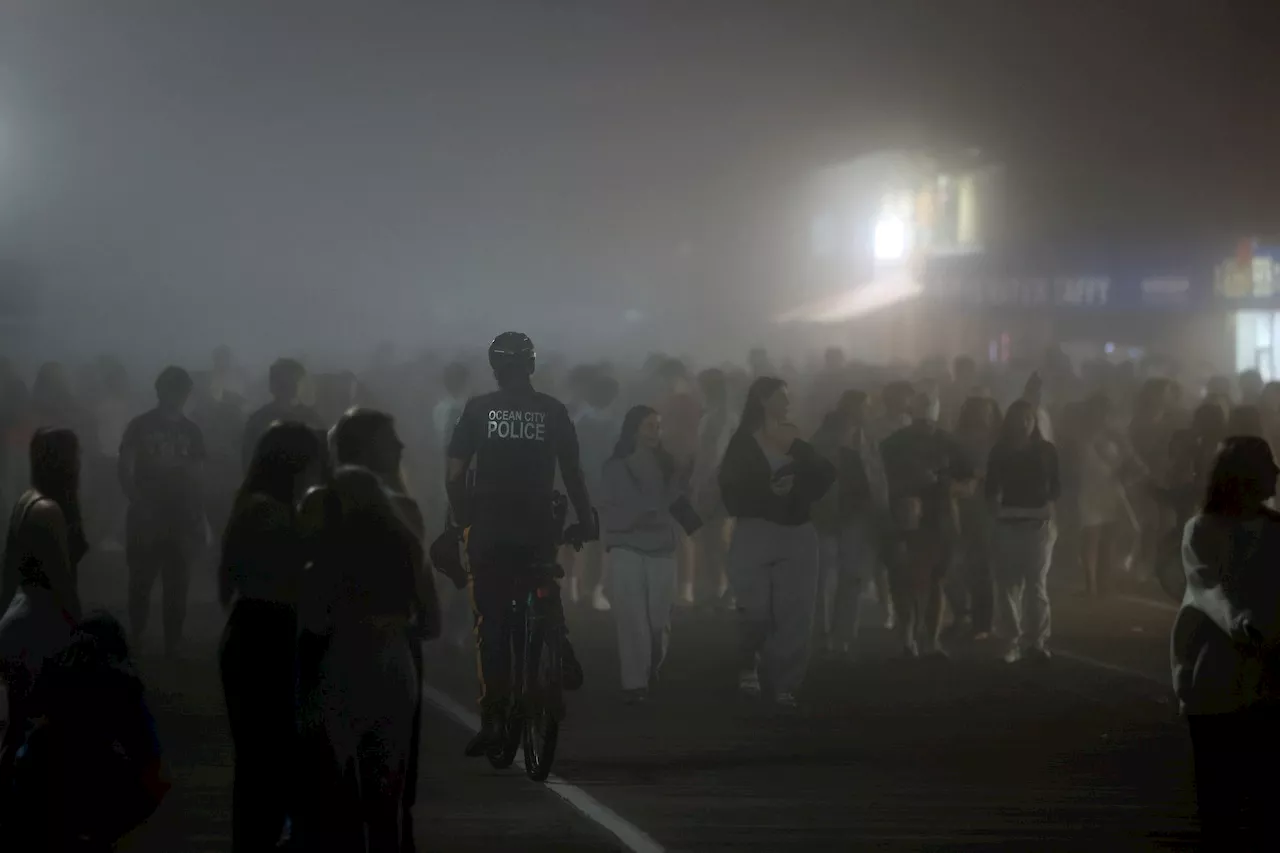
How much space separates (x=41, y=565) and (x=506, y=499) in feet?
9.35

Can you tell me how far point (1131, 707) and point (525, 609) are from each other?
448 cm

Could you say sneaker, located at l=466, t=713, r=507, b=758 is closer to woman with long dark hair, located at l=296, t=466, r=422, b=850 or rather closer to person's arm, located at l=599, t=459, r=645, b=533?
person's arm, located at l=599, t=459, r=645, b=533

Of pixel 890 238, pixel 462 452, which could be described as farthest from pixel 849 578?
pixel 890 238

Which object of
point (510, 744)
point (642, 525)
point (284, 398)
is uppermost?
point (284, 398)

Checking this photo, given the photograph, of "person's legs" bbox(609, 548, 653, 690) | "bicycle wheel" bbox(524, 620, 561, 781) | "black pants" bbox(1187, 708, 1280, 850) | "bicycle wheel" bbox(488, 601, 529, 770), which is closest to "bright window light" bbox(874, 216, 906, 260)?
"person's legs" bbox(609, 548, 653, 690)

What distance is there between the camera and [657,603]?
45.2ft

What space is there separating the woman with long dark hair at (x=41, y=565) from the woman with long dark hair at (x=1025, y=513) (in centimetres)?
821

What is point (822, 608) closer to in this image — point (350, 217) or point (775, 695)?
point (775, 695)

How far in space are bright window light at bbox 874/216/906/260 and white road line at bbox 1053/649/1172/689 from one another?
2950cm

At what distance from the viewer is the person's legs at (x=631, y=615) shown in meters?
13.4

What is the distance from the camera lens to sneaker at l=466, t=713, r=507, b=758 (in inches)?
410

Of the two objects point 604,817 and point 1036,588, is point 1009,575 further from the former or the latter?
point 604,817

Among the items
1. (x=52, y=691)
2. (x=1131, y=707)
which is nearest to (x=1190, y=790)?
(x=1131, y=707)

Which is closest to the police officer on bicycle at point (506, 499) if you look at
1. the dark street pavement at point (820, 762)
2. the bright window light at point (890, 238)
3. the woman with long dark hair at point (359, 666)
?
the dark street pavement at point (820, 762)
